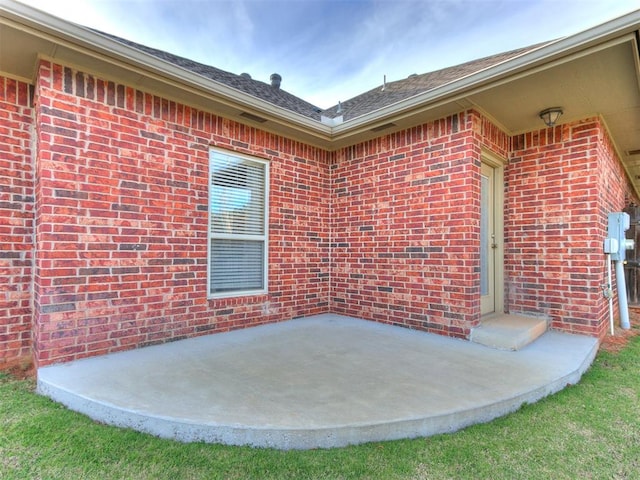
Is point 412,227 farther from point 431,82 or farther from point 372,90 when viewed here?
point 372,90

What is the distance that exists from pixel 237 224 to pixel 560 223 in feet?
13.3

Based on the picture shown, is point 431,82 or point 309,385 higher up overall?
point 431,82

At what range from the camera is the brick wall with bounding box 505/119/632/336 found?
4.04m

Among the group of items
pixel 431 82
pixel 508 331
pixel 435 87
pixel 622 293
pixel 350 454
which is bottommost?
pixel 350 454

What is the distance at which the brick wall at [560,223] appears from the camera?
4035mm

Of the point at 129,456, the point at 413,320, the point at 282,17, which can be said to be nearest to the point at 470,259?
the point at 413,320

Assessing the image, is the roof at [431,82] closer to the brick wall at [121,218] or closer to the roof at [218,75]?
the roof at [218,75]

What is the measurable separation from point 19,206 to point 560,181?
595 cm

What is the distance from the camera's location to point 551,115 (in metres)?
3.86

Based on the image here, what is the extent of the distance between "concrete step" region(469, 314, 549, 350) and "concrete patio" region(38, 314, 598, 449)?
108mm

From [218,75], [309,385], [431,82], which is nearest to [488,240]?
[431,82]

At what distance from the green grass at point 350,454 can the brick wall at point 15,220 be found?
110cm

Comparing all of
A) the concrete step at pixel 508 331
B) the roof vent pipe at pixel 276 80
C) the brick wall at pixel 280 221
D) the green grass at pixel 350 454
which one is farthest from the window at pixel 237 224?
the roof vent pipe at pixel 276 80

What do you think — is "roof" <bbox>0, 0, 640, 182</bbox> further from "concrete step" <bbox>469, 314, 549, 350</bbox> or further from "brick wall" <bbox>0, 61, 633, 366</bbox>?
"concrete step" <bbox>469, 314, 549, 350</bbox>
